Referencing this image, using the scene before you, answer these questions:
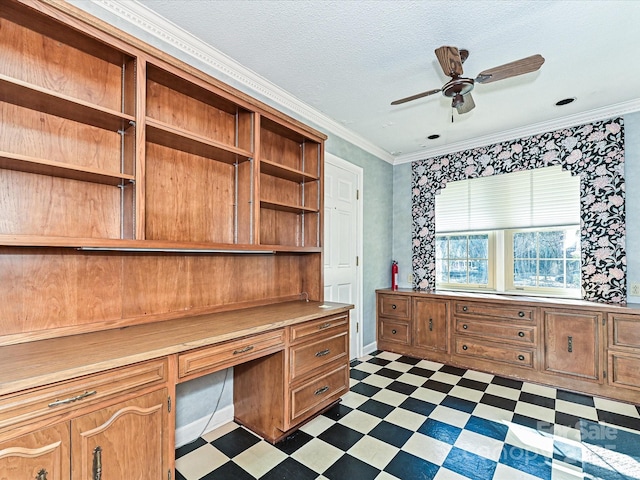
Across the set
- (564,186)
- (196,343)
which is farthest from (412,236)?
(196,343)

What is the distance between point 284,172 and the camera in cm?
261

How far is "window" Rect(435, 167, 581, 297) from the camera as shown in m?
3.30

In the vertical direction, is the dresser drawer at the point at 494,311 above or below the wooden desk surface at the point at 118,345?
below

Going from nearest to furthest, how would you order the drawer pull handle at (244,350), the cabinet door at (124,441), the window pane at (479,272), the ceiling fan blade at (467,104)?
the cabinet door at (124,441) < the drawer pull handle at (244,350) < the ceiling fan blade at (467,104) < the window pane at (479,272)

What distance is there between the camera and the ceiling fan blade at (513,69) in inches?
72.4

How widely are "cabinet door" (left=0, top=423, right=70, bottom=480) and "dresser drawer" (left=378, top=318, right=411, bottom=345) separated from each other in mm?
3390

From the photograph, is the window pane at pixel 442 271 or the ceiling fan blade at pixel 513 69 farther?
the window pane at pixel 442 271

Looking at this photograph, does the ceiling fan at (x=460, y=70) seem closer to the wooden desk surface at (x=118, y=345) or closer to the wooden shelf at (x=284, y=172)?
the wooden shelf at (x=284, y=172)

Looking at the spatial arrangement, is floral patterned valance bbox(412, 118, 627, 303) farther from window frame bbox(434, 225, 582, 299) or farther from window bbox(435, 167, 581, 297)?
window frame bbox(434, 225, 582, 299)

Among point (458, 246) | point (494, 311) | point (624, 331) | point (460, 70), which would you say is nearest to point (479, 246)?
point (458, 246)

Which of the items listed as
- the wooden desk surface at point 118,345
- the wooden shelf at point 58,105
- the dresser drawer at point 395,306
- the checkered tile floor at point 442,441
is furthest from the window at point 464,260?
the wooden shelf at point 58,105

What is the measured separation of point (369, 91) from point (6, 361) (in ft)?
9.39

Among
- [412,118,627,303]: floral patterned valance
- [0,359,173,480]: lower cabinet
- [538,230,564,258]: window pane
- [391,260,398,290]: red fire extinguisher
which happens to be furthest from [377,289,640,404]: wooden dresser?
[0,359,173,480]: lower cabinet

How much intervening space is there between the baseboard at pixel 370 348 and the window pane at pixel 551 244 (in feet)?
7.23
